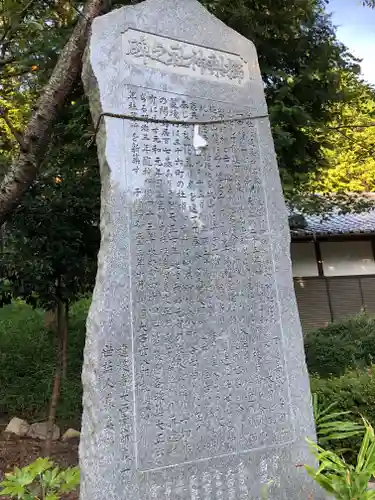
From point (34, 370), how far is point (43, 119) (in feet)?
15.8

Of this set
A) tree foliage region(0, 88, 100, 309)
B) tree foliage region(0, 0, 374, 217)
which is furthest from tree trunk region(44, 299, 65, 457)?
tree foliage region(0, 0, 374, 217)

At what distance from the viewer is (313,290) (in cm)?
1251

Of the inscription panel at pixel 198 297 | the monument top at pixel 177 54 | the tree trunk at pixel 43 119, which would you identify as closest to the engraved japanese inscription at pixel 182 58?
the monument top at pixel 177 54

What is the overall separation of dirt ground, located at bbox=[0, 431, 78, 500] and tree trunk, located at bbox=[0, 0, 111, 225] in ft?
9.33

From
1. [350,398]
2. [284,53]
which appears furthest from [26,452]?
[284,53]

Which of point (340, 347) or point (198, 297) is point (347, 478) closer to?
point (198, 297)

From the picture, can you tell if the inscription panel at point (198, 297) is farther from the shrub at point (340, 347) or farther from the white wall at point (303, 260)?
the white wall at point (303, 260)

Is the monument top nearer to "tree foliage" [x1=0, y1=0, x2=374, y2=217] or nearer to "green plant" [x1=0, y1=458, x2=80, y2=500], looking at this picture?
"tree foliage" [x1=0, y1=0, x2=374, y2=217]

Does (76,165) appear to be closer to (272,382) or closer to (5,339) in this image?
(272,382)

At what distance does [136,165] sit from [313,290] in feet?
34.2

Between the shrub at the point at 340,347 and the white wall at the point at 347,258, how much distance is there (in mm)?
3011

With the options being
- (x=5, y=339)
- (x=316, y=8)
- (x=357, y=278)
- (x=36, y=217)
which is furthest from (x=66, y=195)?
(x=357, y=278)

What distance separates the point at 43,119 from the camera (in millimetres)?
4297

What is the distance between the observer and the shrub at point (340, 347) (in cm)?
827
